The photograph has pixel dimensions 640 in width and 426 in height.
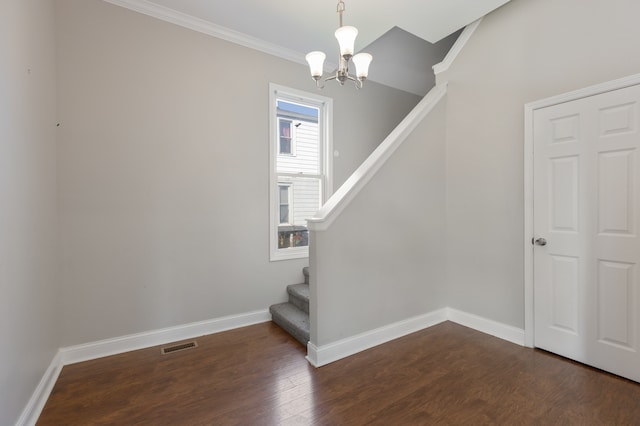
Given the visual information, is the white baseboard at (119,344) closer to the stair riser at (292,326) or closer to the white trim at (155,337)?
the white trim at (155,337)

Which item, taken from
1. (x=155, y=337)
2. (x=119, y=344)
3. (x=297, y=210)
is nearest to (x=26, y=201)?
(x=119, y=344)

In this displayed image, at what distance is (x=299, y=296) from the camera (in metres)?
3.08

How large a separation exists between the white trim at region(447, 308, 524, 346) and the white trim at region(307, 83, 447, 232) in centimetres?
188

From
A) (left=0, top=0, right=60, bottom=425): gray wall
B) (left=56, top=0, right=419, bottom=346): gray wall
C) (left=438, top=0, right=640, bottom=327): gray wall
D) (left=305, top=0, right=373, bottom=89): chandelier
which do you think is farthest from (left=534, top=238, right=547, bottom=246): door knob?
(left=0, top=0, right=60, bottom=425): gray wall

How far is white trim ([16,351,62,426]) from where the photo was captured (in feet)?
5.30

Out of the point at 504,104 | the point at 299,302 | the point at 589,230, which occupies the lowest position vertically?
the point at 299,302

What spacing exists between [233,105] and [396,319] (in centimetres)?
279

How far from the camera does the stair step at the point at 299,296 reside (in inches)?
117

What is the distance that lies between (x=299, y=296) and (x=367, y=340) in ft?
2.88

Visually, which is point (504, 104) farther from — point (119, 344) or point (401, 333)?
point (119, 344)

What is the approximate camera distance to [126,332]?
253 centimetres

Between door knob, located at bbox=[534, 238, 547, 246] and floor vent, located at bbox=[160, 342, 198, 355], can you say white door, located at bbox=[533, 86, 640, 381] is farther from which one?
floor vent, located at bbox=[160, 342, 198, 355]

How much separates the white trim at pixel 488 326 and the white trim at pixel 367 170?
1879 millimetres

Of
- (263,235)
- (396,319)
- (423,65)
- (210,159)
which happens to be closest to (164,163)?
(210,159)
